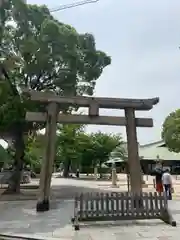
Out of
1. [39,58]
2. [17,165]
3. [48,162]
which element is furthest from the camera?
[17,165]

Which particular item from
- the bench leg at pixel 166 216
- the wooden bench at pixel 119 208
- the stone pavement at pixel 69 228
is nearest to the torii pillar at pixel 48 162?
the stone pavement at pixel 69 228

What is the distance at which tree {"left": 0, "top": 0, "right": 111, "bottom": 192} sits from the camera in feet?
58.9

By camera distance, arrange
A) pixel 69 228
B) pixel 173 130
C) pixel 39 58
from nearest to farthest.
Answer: pixel 69 228, pixel 39 58, pixel 173 130

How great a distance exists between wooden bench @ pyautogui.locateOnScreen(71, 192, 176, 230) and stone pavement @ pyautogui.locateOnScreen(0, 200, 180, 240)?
0.22m

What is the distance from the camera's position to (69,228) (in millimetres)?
9688

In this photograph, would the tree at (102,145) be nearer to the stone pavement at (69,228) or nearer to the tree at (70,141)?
the tree at (70,141)

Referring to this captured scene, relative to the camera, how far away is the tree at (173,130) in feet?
154

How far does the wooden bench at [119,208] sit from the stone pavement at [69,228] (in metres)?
0.22

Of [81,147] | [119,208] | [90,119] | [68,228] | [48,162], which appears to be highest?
[81,147]

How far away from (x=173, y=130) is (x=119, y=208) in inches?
1537

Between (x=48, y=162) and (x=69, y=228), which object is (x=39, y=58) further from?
(x=69, y=228)

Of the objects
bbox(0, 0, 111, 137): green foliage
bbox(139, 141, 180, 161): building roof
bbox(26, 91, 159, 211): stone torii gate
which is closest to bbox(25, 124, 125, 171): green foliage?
bbox(139, 141, 180, 161): building roof

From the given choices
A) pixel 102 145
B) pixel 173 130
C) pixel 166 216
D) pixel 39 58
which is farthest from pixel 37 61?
pixel 173 130

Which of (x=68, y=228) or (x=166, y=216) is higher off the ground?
(x=166, y=216)
